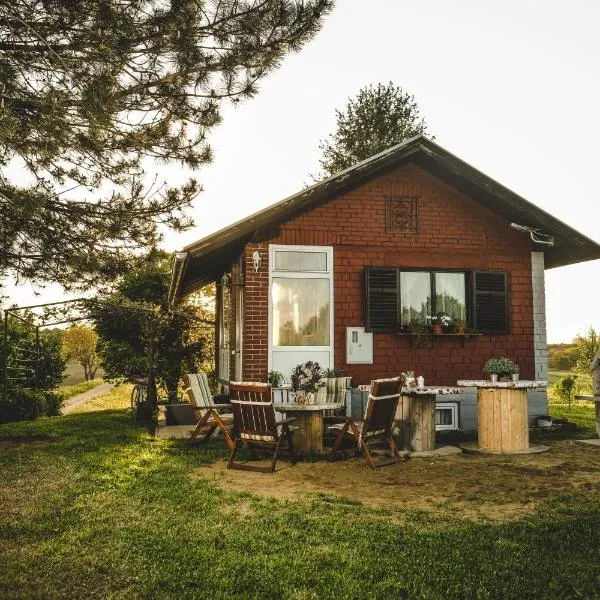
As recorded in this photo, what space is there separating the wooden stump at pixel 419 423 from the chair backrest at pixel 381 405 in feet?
1.88

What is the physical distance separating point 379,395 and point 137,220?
4.03 m

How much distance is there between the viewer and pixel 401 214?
10.2m

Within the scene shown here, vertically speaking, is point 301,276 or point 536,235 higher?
point 536,235

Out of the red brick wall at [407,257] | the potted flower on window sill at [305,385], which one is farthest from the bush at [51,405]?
the potted flower on window sill at [305,385]

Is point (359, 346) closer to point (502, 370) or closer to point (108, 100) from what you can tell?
point (502, 370)

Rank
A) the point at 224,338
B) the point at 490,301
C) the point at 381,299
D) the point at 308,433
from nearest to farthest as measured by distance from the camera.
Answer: the point at 308,433, the point at 381,299, the point at 490,301, the point at 224,338

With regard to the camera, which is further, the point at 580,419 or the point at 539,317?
the point at 580,419

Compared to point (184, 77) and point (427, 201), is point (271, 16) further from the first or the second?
point (427, 201)

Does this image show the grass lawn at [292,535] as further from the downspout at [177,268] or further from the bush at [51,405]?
the bush at [51,405]

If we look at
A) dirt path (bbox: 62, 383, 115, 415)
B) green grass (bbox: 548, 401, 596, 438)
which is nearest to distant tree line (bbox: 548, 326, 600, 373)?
green grass (bbox: 548, 401, 596, 438)

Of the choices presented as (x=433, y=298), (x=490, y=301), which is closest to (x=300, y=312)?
(x=433, y=298)

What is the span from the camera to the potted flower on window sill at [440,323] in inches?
388

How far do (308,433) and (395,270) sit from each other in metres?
3.39

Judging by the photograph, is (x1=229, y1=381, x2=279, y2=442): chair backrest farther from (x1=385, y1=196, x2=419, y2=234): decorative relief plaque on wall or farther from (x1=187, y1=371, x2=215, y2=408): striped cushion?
(x1=385, y1=196, x2=419, y2=234): decorative relief plaque on wall
